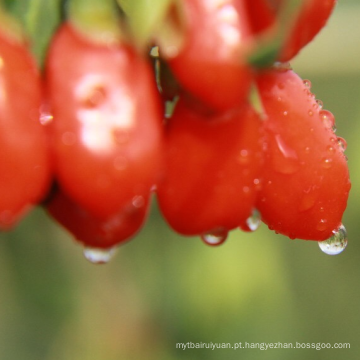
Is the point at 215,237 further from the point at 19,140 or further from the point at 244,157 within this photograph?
the point at 19,140

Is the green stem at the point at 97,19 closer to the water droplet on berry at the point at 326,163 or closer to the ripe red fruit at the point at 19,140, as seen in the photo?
the ripe red fruit at the point at 19,140

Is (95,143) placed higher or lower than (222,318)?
higher

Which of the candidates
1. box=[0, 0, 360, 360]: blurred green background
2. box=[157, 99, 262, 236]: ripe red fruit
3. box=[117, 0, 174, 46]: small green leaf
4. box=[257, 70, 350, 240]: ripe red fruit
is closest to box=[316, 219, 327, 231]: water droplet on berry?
box=[257, 70, 350, 240]: ripe red fruit

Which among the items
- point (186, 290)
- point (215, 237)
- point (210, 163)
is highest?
point (210, 163)

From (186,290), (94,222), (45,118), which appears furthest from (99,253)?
(186,290)

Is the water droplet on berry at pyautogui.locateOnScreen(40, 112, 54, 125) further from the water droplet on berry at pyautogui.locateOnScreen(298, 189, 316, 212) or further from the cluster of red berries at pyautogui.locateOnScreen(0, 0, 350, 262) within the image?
the water droplet on berry at pyautogui.locateOnScreen(298, 189, 316, 212)

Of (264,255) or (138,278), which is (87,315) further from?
(264,255)

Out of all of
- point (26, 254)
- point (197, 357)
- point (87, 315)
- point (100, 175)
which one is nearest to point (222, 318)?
point (197, 357)

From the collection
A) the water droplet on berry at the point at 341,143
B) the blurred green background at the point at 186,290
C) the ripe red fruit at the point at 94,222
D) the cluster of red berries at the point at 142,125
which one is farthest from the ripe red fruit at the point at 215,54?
the blurred green background at the point at 186,290
